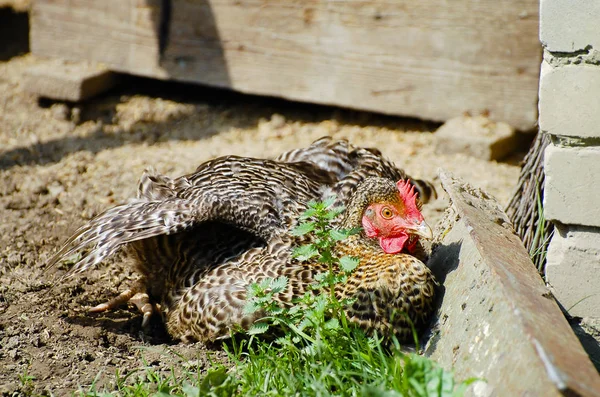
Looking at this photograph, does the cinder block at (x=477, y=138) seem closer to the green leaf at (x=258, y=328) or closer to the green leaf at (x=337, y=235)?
the green leaf at (x=337, y=235)

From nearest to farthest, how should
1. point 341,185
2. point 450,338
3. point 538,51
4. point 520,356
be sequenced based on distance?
point 520,356 → point 450,338 → point 341,185 → point 538,51

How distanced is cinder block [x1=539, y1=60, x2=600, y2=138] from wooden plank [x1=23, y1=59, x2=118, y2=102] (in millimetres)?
4018

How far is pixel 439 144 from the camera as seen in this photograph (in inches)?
213

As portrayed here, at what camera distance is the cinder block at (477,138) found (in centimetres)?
521

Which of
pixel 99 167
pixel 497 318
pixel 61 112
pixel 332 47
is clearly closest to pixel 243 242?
pixel 497 318

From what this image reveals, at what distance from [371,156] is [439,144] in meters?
1.22

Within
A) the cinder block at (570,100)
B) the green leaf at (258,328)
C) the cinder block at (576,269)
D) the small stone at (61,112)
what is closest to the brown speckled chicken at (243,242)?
the green leaf at (258,328)

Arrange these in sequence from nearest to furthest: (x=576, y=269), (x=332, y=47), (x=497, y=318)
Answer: (x=497, y=318) < (x=576, y=269) < (x=332, y=47)

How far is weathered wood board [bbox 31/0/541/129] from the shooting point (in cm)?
521

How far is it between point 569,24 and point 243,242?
5.81 ft

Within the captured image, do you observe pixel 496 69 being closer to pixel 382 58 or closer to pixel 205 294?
pixel 382 58

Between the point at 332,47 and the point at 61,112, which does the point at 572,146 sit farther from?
the point at 61,112

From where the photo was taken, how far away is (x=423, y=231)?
11.1 feet

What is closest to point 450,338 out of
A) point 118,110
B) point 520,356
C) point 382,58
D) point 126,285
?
point 520,356
